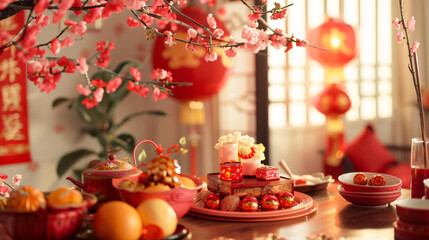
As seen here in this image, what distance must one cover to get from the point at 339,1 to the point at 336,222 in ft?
12.7

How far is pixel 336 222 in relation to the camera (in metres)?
1.25

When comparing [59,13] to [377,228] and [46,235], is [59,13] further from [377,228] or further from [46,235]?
[377,228]

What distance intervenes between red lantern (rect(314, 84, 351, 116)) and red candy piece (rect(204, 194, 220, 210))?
2.65 m

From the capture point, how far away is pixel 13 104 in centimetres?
337

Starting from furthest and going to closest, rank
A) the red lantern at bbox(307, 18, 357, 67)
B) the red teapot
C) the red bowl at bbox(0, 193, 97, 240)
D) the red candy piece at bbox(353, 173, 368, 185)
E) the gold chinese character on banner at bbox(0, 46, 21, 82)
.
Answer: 1. the red lantern at bbox(307, 18, 357, 67)
2. the gold chinese character on banner at bbox(0, 46, 21, 82)
3. the red candy piece at bbox(353, 173, 368, 185)
4. the red teapot
5. the red bowl at bbox(0, 193, 97, 240)

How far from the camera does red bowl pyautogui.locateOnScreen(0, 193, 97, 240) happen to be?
3.09 feet

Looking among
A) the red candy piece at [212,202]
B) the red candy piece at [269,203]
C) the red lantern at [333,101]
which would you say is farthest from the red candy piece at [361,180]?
the red lantern at [333,101]

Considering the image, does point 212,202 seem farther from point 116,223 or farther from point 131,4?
point 131,4

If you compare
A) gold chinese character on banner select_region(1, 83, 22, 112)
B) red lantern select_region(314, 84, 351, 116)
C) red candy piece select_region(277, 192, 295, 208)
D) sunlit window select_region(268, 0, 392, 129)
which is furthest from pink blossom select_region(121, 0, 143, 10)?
sunlit window select_region(268, 0, 392, 129)

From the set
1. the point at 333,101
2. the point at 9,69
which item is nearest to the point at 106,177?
the point at 9,69

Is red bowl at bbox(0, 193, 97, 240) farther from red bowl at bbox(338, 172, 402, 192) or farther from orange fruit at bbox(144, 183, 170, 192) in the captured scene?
red bowl at bbox(338, 172, 402, 192)

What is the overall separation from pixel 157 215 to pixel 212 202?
1.16ft

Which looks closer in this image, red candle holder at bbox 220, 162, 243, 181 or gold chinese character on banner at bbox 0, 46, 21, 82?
red candle holder at bbox 220, 162, 243, 181

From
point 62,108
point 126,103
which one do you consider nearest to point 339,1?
point 126,103
